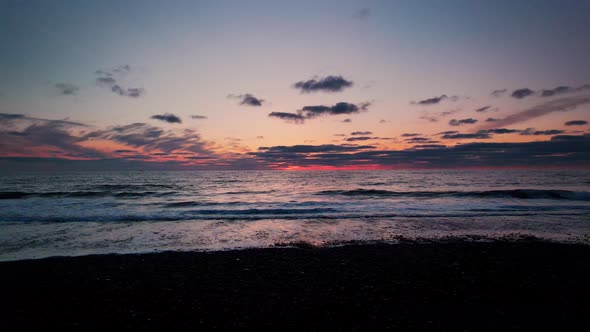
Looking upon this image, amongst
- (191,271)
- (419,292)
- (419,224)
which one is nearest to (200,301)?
(191,271)

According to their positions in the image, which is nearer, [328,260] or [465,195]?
[328,260]

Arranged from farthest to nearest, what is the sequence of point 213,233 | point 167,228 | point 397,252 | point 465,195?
point 465,195 → point 167,228 → point 213,233 → point 397,252

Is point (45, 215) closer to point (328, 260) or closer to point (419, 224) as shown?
point (328, 260)

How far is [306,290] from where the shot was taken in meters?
6.89

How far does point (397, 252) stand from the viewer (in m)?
10.3

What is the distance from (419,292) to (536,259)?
5.78m

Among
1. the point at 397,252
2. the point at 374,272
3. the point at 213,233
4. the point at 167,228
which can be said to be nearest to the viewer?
the point at 374,272

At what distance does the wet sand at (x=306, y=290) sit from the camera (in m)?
5.43

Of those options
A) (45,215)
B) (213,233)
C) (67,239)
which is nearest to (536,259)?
(213,233)

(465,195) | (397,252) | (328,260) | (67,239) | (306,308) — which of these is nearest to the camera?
(306,308)

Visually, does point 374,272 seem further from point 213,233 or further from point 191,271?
point 213,233

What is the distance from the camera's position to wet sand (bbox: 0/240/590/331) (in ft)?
17.8

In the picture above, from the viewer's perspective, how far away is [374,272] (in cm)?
812

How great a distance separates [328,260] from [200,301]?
4370 millimetres
